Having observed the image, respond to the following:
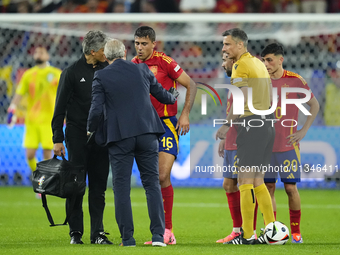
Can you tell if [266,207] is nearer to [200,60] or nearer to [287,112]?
[287,112]

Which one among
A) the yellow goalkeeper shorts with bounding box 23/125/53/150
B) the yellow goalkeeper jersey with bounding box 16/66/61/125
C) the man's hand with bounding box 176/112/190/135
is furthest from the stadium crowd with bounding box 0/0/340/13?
the man's hand with bounding box 176/112/190/135

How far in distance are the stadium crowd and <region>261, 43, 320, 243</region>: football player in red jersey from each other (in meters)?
8.50

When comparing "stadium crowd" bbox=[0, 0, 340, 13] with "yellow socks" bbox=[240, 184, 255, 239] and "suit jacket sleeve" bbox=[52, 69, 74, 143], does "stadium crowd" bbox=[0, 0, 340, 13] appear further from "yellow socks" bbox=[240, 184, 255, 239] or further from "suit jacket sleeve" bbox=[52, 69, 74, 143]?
"yellow socks" bbox=[240, 184, 255, 239]

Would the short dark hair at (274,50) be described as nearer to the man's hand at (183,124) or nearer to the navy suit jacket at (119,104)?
the man's hand at (183,124)

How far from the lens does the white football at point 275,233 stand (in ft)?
16.0

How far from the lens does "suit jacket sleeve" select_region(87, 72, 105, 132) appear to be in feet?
14.8

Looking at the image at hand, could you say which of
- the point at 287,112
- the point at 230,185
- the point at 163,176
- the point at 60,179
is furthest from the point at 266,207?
the point at 60,179

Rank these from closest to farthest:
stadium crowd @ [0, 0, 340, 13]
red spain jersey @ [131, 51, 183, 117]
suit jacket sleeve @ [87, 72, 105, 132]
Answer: suit jacket sleeve @ [87, 72, 105, 132] < red spain jersey @ [131, 51, 183, 117] < stadium crowd @ [0, 0, 340, 13]

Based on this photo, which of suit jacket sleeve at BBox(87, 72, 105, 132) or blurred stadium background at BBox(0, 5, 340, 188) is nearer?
suit jacket sleeve at BBox(87, 72, 105, 132)

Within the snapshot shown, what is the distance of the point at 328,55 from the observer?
442 inches

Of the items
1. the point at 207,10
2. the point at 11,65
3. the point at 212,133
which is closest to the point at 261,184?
the point at 212,133

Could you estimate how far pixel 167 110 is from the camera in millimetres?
5375

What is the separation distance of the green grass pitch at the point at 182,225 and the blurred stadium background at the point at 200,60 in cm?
55

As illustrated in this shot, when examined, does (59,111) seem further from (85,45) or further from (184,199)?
(184,199)
